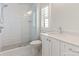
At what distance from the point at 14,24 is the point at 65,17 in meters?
0.89

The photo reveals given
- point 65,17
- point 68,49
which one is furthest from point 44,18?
point 68,49

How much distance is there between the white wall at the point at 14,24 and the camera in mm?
1454

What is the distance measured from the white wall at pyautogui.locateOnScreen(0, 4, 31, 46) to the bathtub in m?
0.08

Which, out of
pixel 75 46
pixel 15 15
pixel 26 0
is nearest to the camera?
pixel 75 46

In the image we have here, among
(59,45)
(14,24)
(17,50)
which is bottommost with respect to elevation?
(17,50)

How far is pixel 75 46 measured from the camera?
1144 millimetres

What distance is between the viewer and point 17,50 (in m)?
1.48

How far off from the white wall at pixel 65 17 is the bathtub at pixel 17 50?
0.53m

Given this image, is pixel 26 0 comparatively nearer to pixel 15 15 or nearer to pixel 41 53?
pixel 15 15

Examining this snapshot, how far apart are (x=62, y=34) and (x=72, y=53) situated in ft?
1.30

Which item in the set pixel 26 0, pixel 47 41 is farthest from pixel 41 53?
pixel 26 0

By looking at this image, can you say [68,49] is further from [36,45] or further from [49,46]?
[36,45]

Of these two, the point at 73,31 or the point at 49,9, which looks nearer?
the point at 49,9

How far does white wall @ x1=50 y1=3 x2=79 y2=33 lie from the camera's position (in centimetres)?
142
